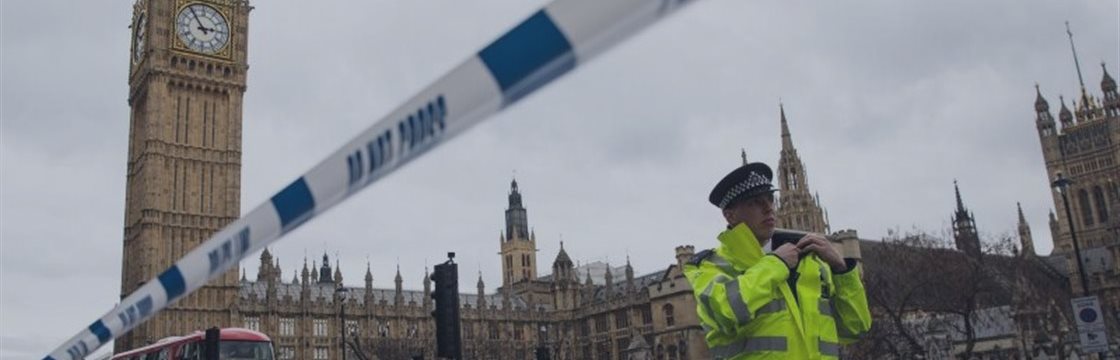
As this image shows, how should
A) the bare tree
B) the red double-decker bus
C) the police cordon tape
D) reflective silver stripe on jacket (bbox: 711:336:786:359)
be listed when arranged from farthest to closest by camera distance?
1. the bare tree
2. the red double-decker bus
3. reflective silver stripe on jacket (bbox: 711:336:786:359)
4. the police cordon tape

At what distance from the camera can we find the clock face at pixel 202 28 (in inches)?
2462

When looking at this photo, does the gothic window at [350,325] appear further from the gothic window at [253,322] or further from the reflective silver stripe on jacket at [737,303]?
the reflective silver stripe on jacket at [737,303]

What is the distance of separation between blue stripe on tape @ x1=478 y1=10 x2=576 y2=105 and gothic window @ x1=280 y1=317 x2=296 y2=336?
2506 inches

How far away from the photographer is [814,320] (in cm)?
331

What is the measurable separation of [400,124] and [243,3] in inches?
2669

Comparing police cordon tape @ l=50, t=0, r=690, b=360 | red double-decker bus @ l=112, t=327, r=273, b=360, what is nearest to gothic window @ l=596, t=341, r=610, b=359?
red double-decker bus @ l=112, t=327, r=273, b=360

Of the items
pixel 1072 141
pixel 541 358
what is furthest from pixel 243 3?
pixel 1072 141

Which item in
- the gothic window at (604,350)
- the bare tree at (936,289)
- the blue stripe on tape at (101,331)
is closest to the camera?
the blue stripe on tape at (101,331)

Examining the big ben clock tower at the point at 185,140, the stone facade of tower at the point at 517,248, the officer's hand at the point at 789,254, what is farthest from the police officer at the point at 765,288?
the stone facade of tower at the point at 517,248

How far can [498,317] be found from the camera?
2963 inches

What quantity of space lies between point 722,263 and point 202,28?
65943mm

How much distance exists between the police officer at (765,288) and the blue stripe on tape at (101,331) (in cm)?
442

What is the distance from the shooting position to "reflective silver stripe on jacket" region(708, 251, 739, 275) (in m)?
3.43

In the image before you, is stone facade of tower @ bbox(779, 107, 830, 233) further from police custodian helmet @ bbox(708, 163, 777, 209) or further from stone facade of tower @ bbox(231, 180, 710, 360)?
police custodian helmet @ bbox(708, 163, 777, 209)
